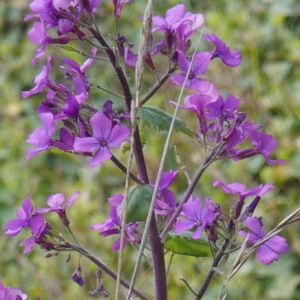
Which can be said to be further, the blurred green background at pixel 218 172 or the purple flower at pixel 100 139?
the blurred green background at pixel 218 172

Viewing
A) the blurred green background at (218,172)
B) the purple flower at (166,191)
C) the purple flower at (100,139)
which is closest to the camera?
the purple flower at (100,139)

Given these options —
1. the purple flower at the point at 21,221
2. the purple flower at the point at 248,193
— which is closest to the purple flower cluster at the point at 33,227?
the purple flower at the point at 21,221

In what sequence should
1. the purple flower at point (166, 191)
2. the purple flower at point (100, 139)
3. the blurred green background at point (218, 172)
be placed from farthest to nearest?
the blurred green background at point (218, 172), the purple flower at point (166, 191), the purple flower at point (100, 139)

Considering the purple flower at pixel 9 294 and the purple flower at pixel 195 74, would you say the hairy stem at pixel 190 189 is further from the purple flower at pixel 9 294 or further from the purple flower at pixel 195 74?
the purple flower at pixel 9 294

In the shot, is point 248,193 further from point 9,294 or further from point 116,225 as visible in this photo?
point 9,294

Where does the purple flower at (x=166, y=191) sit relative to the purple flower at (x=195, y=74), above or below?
below

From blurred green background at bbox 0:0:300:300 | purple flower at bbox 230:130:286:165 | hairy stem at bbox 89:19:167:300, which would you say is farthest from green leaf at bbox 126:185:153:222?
blurred green background at bbox 0:0:300:300
